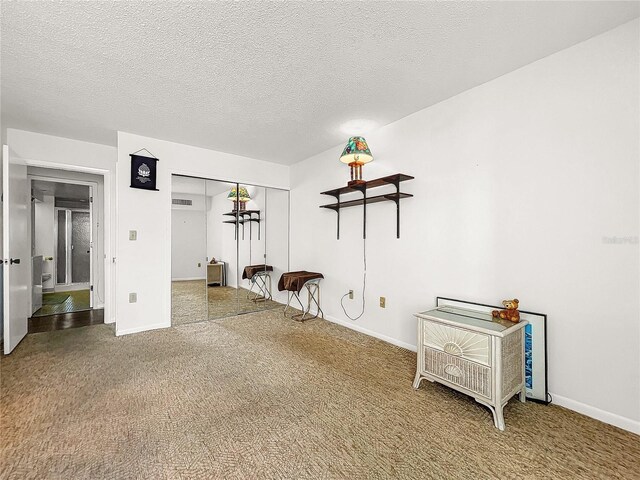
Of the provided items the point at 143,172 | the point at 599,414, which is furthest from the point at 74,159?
the point at 599,414

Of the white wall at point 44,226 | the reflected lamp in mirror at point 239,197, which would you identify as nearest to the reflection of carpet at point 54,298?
the white wall at point 44,226

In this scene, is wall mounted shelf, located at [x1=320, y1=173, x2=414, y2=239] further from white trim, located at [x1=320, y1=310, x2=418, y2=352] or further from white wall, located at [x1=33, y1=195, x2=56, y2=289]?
white wall, located at [x1=33, y1=195, x2=56, y2=289]

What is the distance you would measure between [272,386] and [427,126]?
279 cm

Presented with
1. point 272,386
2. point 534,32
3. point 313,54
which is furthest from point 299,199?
point 534,32

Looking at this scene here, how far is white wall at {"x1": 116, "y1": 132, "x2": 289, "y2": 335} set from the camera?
3352 mm

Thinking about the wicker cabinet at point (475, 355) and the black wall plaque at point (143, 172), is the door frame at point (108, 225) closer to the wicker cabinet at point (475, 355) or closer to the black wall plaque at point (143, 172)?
the black wall plaque at point (143, 172)

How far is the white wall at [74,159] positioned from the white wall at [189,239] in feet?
2.63

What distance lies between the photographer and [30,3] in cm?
154

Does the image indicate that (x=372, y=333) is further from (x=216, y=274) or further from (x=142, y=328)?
(x=142, y=328)

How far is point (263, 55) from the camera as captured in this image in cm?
198

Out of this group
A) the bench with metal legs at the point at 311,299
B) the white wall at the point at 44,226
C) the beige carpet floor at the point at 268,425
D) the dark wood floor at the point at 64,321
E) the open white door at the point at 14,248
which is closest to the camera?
the beige carpet floor at the point at 268,425

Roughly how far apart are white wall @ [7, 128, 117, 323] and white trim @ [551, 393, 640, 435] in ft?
16.0

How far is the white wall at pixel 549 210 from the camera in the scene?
1.71 metres

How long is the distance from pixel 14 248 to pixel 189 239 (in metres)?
1.68
